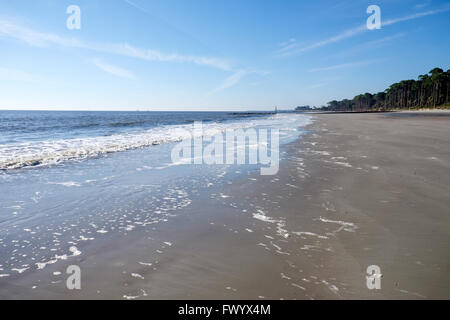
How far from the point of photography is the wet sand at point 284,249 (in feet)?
9.01

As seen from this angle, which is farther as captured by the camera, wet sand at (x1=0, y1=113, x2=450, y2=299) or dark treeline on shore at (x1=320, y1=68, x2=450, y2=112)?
dark treeline on shore at (x1=320, y1=68, x2=450, y2=112)

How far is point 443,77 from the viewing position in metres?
86.6

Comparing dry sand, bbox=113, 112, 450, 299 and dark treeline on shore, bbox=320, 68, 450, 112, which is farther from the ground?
dark treeline on shore, bbox=320, 68, 450, 112

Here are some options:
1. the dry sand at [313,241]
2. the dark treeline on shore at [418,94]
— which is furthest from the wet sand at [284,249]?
the dark treeline on shore at [418,94]

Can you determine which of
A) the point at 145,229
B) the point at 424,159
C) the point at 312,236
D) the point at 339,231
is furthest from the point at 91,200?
the point at 424,159

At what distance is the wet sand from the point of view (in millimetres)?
2746

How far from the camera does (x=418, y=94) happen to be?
4252 inches

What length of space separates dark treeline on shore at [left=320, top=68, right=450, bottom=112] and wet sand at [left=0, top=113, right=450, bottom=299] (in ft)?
337

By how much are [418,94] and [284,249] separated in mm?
Result: 138348

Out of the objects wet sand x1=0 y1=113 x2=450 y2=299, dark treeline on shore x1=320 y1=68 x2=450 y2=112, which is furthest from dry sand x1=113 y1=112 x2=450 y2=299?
dark treeline on shore x1=320 y1=68 x2=450 y2=112

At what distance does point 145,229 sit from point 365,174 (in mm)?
6795

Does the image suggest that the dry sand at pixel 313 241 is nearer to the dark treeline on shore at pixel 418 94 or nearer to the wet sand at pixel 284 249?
the wet sand at pixel 284 249

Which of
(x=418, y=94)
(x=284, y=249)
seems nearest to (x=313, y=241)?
(x=284, y=249)

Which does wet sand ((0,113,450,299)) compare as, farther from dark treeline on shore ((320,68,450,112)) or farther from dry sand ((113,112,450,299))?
dark treeline on shore ((320,68,450,112))
